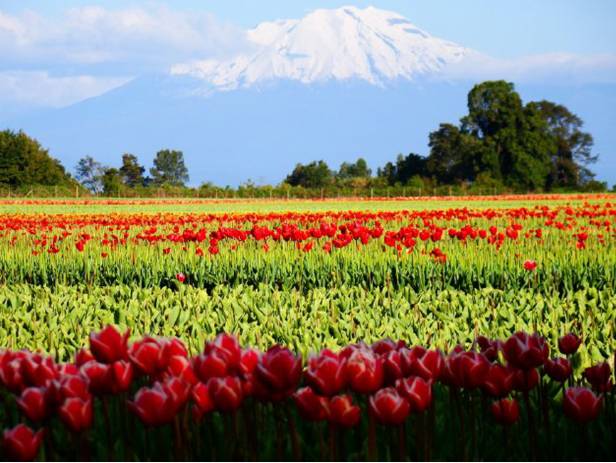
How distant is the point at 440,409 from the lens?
3318 mm

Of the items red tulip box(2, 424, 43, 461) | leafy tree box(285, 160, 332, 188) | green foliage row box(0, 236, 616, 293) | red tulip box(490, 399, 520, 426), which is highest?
leafy tree box(285, 160, 332, 188)

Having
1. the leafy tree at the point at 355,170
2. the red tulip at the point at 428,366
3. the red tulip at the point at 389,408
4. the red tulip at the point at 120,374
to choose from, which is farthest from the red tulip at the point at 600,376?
the leafy tree at the point at 355,170

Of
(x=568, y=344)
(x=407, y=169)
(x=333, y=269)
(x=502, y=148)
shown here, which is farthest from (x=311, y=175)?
(x=568, y=344)

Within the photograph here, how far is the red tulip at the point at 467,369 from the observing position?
8.21 ft

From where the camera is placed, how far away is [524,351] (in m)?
2.52

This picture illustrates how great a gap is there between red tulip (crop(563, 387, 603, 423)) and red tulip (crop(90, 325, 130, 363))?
4.68ft

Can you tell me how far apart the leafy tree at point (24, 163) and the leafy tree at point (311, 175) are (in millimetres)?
28795

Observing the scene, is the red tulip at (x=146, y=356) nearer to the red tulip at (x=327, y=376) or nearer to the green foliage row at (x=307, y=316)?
the red tulip at (x=327, y=376)

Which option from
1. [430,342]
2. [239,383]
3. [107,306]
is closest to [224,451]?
[239,383]

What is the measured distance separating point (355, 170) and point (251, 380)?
123m

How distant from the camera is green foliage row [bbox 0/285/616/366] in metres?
5.50

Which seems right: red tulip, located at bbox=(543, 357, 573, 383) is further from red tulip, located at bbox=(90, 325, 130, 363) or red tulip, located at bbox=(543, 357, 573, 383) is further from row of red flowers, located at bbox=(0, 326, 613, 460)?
red tulip, located at bbox=(90, 325, 130, 363)

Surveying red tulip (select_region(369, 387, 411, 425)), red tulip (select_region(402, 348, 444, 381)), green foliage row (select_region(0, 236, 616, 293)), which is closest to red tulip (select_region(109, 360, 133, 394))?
red tulip (select_region(369, 387, 411, 425))

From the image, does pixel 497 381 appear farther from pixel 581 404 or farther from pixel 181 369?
pixel 181 369
